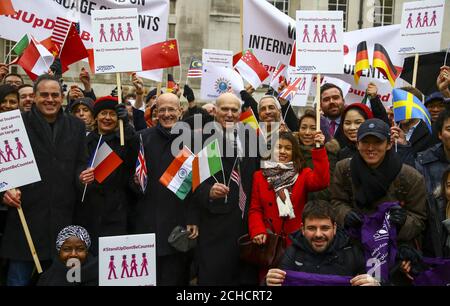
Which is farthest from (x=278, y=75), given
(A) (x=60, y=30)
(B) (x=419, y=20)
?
(A) (x=60, y=30)

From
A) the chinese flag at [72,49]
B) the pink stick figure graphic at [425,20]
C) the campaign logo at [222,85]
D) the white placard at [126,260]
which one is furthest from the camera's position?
the campaign logo at [222,85]

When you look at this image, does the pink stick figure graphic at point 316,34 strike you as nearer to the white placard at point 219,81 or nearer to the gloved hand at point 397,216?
the gloved hand at point 397,216

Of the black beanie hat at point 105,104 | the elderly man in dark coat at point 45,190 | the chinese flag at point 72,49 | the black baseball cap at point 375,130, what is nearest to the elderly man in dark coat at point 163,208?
the black beanie hat at point 105,104

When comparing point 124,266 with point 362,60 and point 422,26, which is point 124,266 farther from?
point 422,26

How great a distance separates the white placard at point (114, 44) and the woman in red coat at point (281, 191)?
1.92 metres

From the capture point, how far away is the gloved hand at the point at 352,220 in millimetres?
5468

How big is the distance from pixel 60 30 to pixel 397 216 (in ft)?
19.7

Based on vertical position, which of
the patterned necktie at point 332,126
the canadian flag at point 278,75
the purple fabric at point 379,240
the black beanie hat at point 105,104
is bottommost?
the purple fabric at point 379,240

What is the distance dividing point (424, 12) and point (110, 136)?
4982 millimetres

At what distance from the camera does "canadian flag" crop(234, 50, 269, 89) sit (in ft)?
32.1

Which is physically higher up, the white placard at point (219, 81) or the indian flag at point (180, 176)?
the white placard at point (219, 81)

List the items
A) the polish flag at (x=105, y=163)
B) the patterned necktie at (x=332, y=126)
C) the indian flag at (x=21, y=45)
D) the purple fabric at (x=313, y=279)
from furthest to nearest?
the indian flag at (x=21, y=45), the patterned necktie at (x=332, y=126), the polish flag at (x=105, y=163), the purple fabric at (x=313, y=279)

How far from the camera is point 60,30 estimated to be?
9656mm
